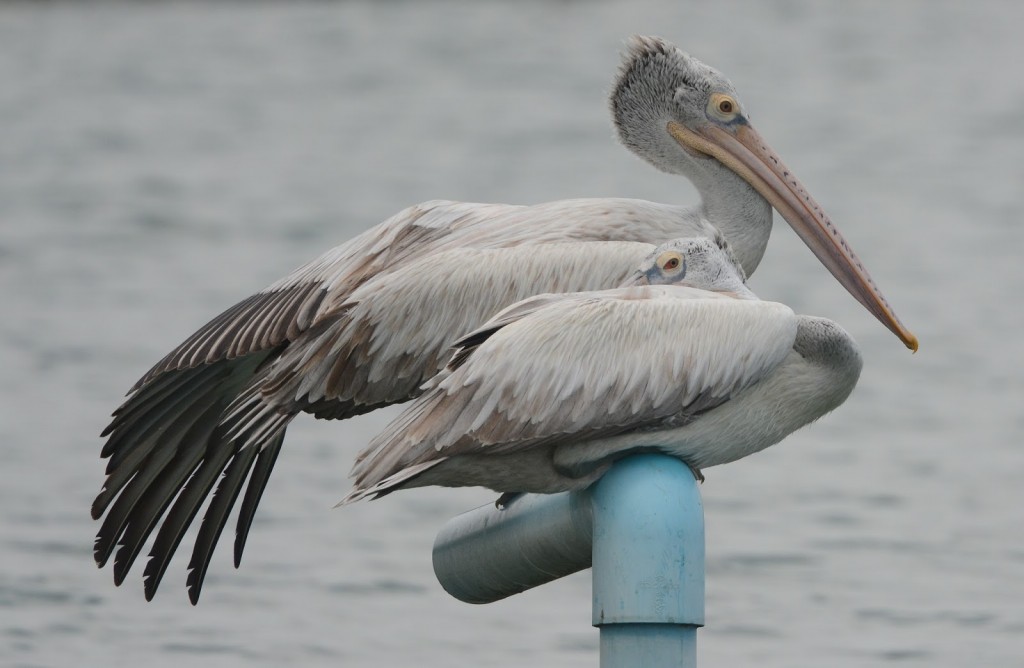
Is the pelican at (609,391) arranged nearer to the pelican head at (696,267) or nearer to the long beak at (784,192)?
the pelican head at (696,267)

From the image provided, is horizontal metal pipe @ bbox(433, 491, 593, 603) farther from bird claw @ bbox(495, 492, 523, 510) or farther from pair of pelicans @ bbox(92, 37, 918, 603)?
pair of pelicans @ bbox(92, 37, 918, 603)

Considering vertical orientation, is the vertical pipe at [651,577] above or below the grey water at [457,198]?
below

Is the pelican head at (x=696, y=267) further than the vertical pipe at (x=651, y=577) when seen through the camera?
Yes

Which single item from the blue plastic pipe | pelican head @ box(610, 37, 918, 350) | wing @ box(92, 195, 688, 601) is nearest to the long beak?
pelican head @ box(610, 37, 918, 350)

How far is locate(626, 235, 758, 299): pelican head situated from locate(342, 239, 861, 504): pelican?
244 millimetres

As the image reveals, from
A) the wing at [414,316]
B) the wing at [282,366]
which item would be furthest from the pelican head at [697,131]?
the wing at [414,316]

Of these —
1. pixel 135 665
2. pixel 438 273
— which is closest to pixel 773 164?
pixel 438 273

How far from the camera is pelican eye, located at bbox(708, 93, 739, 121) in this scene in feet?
17.9

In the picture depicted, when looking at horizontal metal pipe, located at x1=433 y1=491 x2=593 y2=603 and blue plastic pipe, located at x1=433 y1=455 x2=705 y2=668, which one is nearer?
blue plastic pipe, located at x1=433 y1=455 x2=705 y2=668

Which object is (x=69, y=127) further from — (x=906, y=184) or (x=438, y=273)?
(x=438, y=273)

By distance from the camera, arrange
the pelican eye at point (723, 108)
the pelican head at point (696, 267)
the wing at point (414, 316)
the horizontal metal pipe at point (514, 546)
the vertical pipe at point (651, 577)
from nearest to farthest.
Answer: the vertical pipe at point (651, 577)
the horizontal metal pipe at point (514, 546)
the pelican head at point (696, 267)
the wing at point (414, 316)
the pelican eye at point (723, 108)

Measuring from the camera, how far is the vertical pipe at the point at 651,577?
2939mm

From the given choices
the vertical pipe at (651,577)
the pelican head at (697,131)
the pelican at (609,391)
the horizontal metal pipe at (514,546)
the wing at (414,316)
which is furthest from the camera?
the pelican head at (697,131)

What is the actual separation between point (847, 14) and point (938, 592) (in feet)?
58.0
